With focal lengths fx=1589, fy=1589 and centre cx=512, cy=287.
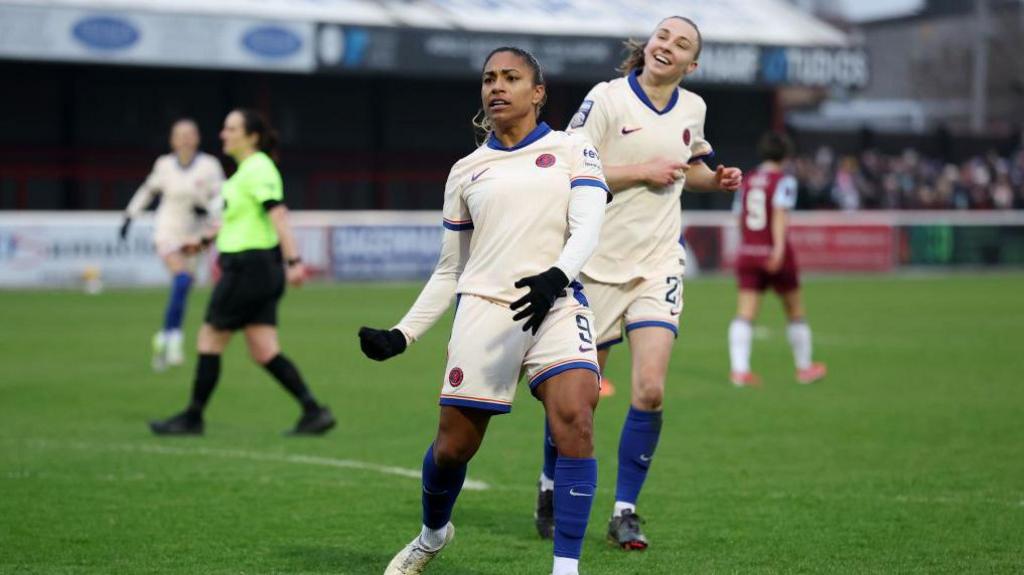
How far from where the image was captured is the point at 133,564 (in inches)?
273

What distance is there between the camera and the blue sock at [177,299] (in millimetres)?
15727

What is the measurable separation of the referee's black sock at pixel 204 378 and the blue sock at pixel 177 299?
472 cm

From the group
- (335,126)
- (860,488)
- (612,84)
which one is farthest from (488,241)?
(335,126)

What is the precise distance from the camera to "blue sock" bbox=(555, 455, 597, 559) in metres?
6.01

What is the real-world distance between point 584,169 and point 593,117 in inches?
66.7

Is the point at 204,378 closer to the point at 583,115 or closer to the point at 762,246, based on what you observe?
→ the point at 583,115

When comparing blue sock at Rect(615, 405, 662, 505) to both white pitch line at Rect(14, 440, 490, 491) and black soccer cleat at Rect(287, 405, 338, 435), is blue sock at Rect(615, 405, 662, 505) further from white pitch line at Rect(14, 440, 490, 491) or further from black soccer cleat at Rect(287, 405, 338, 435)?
black soccer cleat at Rect(287, 405, 338, 435)

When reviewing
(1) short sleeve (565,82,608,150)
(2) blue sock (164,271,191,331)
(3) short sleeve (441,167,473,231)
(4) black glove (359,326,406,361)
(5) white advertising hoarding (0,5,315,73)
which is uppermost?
(5) white advertising hoarding (0,5,315,73)

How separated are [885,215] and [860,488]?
27.8 metres

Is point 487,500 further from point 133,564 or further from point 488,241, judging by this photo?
point 488,241

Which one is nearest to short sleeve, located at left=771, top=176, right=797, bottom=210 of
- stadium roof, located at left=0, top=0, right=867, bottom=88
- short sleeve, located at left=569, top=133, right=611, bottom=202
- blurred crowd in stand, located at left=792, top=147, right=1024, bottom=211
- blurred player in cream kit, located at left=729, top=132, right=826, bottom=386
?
blurred player in cream kit, located at left=729, top=132, right=826, bottom=386

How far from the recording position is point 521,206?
607cm

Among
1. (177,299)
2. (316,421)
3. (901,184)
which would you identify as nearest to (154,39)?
(177,299)

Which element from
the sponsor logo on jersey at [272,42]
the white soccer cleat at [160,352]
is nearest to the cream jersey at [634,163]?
the white soccer cleat at [160,352]
